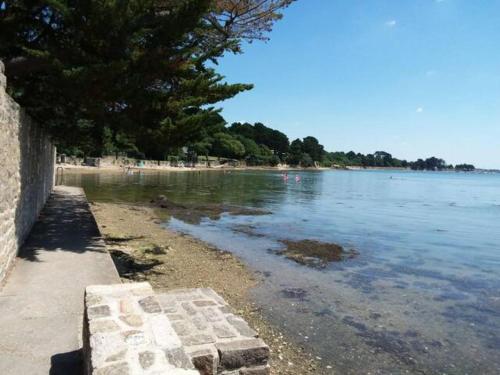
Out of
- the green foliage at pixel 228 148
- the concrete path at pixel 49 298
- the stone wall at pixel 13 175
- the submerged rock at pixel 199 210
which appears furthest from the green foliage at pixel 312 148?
the stone wall at pixel 13 175

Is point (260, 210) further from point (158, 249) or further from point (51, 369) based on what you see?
point (51, 369)

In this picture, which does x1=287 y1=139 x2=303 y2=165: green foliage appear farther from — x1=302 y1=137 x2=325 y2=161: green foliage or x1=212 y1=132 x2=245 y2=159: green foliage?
x1=212 y1=132 x2=245 y2=159: green foliage

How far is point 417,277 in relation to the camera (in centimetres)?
1145

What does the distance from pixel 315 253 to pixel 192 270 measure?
4.77 meters

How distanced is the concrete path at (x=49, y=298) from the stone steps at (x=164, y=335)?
0.97m

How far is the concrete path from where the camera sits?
434 centimetres

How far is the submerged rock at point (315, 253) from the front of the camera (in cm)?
1273

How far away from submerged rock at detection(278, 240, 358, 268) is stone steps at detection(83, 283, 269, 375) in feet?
24.4

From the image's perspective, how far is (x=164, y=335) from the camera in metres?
3.34

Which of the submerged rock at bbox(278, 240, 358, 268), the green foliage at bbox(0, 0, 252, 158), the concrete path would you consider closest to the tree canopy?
the green foliage at bbox(0, 0, 252, 158)

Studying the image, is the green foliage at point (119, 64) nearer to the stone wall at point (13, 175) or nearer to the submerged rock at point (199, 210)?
the stone wall at point (13, 175)

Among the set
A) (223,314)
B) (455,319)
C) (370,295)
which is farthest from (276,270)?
(223,314)

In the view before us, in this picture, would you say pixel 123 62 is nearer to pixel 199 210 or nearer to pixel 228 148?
pixel 199 210

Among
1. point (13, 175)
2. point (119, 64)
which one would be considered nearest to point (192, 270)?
point (13, 175)
